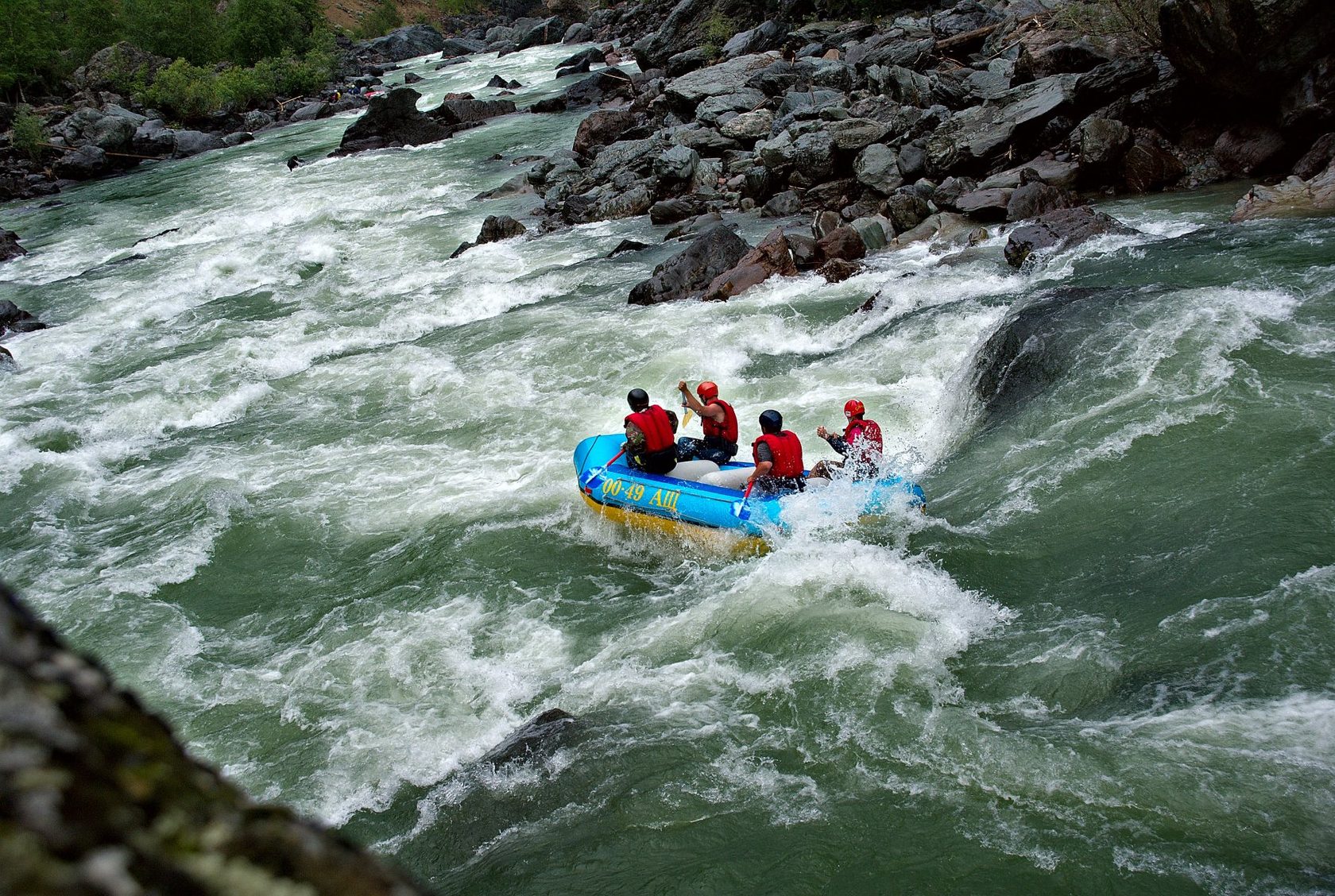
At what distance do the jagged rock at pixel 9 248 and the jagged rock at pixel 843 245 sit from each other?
20128 mm

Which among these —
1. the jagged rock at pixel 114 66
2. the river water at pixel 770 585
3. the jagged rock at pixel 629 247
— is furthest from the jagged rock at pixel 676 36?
the jagged rock at pixel 114 66

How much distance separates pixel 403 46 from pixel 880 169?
47346 millimetres

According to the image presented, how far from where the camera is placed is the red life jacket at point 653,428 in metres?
8.52

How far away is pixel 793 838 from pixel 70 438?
11429 millimetres

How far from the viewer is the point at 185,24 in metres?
51.3

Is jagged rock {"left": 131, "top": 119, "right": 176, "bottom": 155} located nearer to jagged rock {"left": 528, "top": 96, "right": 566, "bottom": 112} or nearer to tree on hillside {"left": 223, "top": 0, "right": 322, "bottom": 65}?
jagged rock {"left": 528, "top": 96, "right": 566, "bottom": 112}

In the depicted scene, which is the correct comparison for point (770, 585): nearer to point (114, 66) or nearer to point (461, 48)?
point (114, 66)

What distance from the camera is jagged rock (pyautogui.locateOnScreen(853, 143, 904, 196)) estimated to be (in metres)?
16.3

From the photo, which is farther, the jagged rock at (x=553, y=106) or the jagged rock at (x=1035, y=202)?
the jagged rock at (x=553, y=106)

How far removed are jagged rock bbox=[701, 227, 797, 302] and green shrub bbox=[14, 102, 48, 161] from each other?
32.0 meters

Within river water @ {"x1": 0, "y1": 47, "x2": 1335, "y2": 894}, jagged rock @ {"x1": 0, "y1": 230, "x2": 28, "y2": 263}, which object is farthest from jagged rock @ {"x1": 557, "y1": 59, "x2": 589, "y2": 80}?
river water @ {"x1": 0, "y1": 47, "x2": 1335, "y2": 894}

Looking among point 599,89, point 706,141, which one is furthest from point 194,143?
point 706,141

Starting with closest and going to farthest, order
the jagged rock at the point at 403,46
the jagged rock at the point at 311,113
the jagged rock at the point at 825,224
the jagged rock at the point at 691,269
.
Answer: the jagged rock at the point at 691,269, the jagged rock at the point at 825,224, the jagged rock at the point at 311,113, the jagged rock at the point at 403,46

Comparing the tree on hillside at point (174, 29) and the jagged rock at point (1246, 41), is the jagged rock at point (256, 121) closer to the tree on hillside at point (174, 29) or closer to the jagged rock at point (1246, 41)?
the tree on hillside at point (174, 29)
